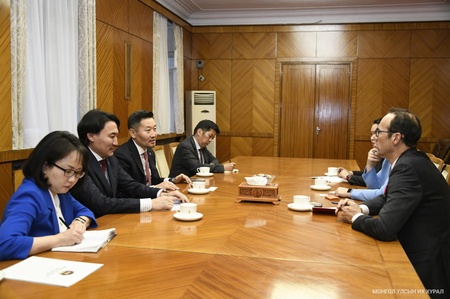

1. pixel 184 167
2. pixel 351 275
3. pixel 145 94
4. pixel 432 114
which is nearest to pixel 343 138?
pixel 432 114

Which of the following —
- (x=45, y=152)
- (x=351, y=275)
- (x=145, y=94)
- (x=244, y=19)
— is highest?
(x=244, y=19)

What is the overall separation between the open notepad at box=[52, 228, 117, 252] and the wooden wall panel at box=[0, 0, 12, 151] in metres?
2.11

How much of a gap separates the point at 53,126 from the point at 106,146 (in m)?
1.88

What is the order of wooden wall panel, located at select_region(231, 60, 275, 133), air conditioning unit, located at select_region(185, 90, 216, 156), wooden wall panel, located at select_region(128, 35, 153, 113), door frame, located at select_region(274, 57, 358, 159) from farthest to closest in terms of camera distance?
wooden wall panel, located at select_region(231, 60, 275, 133), air conditioning unit, located at select_region(185, 90, 216, 156), door frame, located at select_region(274, 57, 358, 159), wooden wall panel, located at select_region(128, 35, 153, 113)

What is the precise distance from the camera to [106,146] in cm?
283

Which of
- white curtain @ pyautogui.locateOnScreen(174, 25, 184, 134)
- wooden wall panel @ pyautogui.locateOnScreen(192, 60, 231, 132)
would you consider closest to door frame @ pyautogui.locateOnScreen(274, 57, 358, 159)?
wooden wall panel @ pyautogui.locateOnScreen(192, 60, 231, 132)

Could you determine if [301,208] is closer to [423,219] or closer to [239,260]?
[423,219]

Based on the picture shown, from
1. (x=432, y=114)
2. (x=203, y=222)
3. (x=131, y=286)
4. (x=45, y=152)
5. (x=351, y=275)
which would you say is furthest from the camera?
(x=432, y=114)

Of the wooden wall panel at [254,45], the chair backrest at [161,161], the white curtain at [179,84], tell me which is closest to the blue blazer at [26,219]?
the chair backrest at [161,161]

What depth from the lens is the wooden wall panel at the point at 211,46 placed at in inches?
336

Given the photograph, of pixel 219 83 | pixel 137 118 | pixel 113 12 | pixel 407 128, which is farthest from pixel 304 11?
pixel 407 128

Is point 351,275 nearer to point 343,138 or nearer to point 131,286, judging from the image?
point 131,286

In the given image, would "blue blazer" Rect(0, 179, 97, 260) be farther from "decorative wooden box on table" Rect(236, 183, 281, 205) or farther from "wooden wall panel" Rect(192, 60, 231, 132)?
"wooden wall panel" Rect(192, 60, 231, 132)

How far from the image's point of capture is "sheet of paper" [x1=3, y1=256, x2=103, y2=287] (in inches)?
58.2
